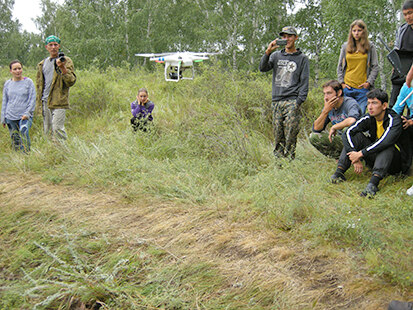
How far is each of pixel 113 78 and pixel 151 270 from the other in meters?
9.46

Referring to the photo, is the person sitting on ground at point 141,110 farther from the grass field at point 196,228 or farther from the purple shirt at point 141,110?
the grass field at point 196,228

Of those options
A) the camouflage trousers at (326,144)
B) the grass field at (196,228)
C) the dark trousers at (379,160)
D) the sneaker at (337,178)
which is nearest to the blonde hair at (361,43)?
the camouflage trousers at (326,144)

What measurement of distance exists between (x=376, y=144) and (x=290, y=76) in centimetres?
155

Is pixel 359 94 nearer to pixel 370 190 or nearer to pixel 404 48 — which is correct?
pixel 404 48

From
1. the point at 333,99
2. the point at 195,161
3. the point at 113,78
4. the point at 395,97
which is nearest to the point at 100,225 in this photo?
the point at 195,161

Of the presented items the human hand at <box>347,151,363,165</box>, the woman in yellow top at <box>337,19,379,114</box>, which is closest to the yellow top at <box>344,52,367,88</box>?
the woman in yellow top at <box>337,19,379,114</box>

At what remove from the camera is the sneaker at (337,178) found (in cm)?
432

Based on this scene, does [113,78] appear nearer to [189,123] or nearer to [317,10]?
[189,123]

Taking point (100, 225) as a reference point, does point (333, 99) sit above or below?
above

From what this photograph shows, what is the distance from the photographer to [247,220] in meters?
3.61

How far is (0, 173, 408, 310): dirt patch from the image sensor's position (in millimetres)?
2512

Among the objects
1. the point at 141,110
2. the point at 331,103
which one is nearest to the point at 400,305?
the point at 331,103

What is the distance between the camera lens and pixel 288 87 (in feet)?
16.8

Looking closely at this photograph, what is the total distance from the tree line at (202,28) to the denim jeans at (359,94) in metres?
6.22
